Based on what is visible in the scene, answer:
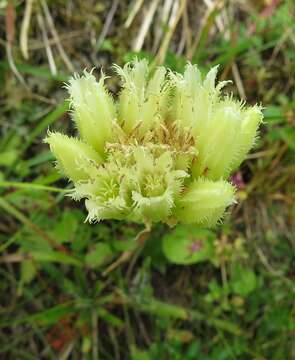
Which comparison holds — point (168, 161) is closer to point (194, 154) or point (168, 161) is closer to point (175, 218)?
point (194, 154)

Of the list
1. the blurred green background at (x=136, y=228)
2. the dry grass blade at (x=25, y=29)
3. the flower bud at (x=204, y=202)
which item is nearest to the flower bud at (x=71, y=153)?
the flower bud at (x=204, y=202)

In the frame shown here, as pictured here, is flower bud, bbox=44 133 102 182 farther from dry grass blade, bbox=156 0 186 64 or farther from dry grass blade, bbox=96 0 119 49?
dry grass blade, bbox=96 0 119 49

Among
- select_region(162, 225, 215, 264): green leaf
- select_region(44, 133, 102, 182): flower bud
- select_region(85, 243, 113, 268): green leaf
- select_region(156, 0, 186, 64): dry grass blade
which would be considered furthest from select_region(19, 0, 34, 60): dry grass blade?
select_region(44, 133, 102, 182): flower bud

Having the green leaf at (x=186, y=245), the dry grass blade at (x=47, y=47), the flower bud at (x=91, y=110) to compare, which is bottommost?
the green leaf at (x=186, y=245)

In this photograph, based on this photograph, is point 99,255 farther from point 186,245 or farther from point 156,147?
point 156,147

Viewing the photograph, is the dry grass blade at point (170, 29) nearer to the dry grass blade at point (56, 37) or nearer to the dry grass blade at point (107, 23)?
the dry grass blade at point (107, 23)

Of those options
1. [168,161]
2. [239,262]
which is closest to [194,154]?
[168,161]
